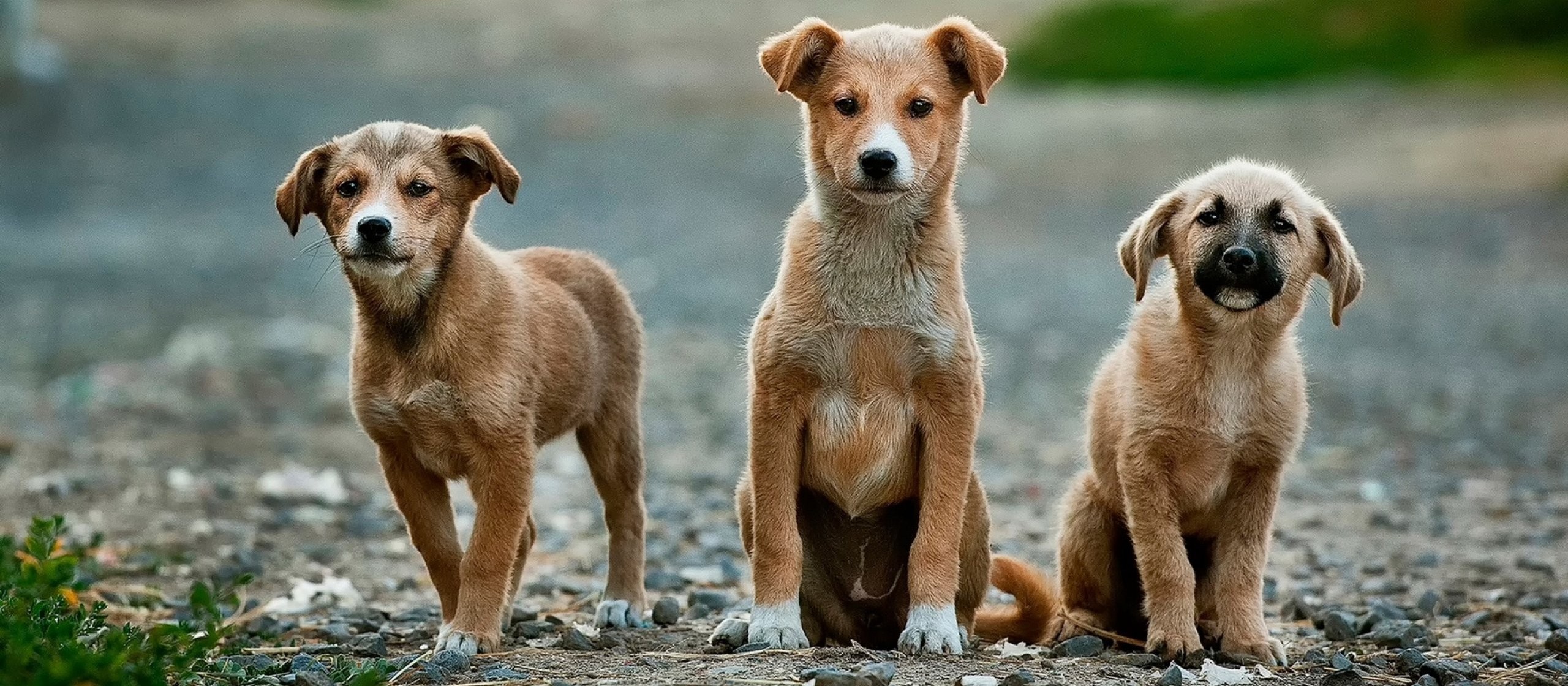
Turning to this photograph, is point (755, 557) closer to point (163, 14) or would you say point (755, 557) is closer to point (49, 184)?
point (49, 184)

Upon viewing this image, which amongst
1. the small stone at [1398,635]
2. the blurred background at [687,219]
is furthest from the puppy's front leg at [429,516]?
the small stone at [1398,635]

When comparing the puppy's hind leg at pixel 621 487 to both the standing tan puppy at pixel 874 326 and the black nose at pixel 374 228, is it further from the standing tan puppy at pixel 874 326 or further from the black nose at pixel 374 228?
the black nose at pixel 374 228

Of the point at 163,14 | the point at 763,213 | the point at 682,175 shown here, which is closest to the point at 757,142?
the point at 682,175

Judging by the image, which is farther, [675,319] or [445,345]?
[675,319]

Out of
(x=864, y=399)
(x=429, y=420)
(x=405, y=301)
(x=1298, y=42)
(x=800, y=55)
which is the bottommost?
(x=429, y=420)

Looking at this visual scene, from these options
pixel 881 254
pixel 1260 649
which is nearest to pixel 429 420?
pixel 881 254

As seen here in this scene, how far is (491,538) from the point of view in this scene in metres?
5.81

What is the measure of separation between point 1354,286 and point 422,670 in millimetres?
3445

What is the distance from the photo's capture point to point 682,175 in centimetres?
2686

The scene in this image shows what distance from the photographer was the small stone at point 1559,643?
6.23m

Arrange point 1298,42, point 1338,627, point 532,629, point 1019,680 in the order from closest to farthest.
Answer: point 1019,680 < point 532,629 < point 1338,627 < point 1298,42

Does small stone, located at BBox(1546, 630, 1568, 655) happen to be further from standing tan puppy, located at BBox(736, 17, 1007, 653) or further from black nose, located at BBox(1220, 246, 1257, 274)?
standing tan puppy, located at BBox(736, 17, 1007, 653)

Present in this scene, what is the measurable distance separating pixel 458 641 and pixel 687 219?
18181 mm

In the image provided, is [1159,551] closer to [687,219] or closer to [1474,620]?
[1474,620]
